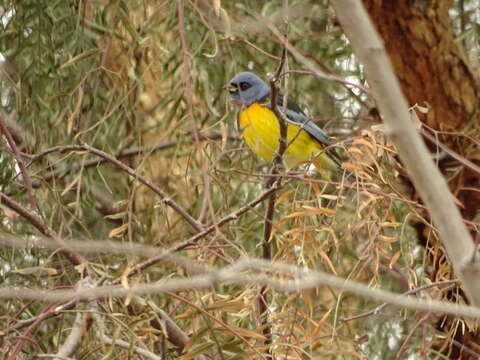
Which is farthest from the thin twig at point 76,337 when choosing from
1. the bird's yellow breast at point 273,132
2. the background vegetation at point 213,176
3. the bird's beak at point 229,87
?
the bird's yellow breast at point 273,132

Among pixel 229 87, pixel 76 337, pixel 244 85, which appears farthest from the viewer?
pixel 244 85

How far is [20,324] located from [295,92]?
6.35 feet

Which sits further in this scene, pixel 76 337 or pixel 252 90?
pixel 252 90

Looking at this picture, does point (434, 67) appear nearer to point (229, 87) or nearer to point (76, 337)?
point (229, 87)

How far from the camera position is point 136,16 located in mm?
3805

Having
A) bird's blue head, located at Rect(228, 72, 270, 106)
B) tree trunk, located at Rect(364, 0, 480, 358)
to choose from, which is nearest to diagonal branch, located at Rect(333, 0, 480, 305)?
tree trunk, located at Rect(364, 0, 480, 358)

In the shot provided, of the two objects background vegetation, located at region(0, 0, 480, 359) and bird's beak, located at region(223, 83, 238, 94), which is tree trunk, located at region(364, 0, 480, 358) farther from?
bird's beak, located at region(223, 83, 238, 94)

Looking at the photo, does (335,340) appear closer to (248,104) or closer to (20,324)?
(20,324)

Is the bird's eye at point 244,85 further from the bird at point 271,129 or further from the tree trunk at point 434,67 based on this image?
the tree trunk at point 434,67

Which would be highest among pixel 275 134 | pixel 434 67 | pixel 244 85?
pixel 244 85

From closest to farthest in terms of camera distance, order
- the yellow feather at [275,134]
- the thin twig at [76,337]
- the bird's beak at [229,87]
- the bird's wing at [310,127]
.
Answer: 1. the thin twig at [76,337]
2. the bird's beak at [229,87]
3. the bird's wing at [310,127]
4. the yellow feather at [275,134]

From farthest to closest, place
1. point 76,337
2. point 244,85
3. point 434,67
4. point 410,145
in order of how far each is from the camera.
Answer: point 244,85, point 434,67, point 76,337, point 410,145

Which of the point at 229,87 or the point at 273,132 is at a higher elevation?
the point at 229,87

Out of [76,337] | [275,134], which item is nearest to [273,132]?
[275,134]
